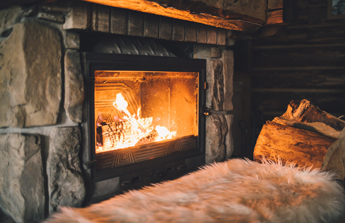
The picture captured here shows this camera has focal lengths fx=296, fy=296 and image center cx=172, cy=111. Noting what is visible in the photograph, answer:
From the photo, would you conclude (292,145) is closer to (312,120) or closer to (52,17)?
(312,120)

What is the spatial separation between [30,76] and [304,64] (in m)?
3.42

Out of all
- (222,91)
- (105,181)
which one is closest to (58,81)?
(105,181)

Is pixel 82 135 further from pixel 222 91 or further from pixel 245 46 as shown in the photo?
pixel 245 46

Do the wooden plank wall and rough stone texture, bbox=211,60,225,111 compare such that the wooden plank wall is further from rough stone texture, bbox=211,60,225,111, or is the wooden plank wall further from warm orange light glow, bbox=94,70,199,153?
warm orange light glow, bbox=94,70,199,153

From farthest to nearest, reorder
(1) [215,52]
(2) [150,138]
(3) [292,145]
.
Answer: (1) [215,52], (3) [292,145], (2) [150,138]

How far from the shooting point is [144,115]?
2.40 meters

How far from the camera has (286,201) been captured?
1.75 meters

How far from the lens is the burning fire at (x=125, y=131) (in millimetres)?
2100

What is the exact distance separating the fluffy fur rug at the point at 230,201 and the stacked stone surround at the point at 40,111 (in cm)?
16

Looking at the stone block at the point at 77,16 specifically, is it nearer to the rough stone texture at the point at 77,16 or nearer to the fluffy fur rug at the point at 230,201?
the rough stone texture at the point at 77,16

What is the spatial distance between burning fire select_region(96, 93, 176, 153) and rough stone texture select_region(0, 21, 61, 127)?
1.57 feet

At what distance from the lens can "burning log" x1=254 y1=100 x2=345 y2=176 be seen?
234 cm

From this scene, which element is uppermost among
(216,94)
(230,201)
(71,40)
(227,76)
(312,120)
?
(71,40)

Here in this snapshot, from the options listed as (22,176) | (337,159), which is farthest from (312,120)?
(22,176)
